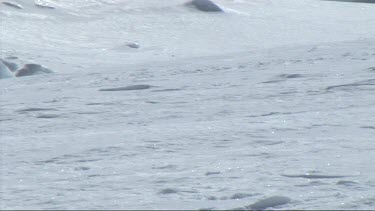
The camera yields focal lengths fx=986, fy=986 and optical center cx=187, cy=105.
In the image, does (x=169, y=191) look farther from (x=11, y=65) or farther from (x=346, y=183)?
(x=11, y=65)

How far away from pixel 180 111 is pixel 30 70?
98.3 inches

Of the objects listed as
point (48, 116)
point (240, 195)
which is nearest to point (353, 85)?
point (48, 116)

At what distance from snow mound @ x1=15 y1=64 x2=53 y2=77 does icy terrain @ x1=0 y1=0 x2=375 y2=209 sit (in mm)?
11

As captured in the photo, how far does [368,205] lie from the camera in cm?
288

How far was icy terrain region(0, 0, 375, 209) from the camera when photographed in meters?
3.07

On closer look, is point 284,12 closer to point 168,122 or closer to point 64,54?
point 64,54

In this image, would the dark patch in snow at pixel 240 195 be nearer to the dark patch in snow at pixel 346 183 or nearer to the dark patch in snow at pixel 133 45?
the dark patch in snow at pixel 346 183

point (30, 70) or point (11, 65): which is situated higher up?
point (30, 70)

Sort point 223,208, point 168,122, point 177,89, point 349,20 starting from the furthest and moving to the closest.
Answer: point 349,20
point 177,89
point 168,122
point 223,208

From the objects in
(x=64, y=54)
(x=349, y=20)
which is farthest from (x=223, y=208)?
(x=349, y=20)

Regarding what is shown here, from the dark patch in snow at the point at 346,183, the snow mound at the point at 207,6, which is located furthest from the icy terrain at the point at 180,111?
the snow mound at the point at 207,6

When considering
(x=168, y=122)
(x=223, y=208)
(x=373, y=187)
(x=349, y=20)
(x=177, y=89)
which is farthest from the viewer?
(x=349, y=20)

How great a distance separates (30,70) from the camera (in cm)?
715

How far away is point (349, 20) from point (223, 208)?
8064 mm
